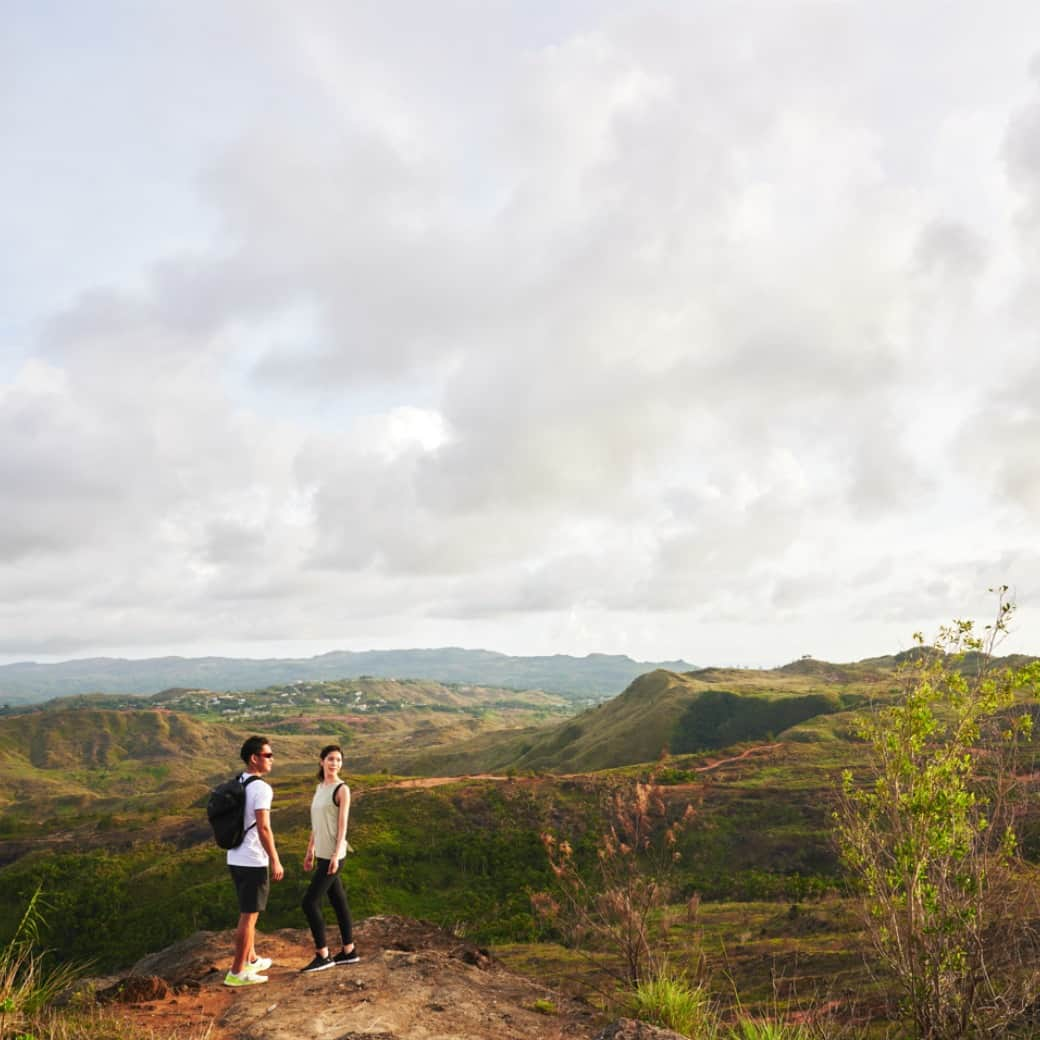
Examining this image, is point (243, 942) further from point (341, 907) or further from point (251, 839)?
point (251, 839)

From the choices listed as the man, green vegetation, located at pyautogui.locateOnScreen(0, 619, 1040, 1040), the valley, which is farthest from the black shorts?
the valley

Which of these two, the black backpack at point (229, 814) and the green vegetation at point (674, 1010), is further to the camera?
the black backpack at point (229, 814)

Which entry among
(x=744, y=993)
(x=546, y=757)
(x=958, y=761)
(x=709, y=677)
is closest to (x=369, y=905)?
(x=744, y=993)

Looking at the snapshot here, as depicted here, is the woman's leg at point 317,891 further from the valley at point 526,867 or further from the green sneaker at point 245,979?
the valley at point 526,867

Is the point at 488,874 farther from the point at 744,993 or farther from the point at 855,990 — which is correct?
the point at 855,990

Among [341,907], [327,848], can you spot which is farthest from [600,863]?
[327,848]

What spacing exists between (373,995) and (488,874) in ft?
81.7

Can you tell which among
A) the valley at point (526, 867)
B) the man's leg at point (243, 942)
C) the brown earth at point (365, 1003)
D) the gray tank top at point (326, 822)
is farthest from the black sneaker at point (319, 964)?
the valley at point (526, 867)

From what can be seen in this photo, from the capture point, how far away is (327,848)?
1047 cm

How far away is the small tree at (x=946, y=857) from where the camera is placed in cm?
859

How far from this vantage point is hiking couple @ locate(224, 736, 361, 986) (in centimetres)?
974

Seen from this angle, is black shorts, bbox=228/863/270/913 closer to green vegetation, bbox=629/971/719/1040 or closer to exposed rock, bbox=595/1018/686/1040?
exposed rock, bbox=595/1018/686/1040

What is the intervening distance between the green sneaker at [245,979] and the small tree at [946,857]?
8.73 m

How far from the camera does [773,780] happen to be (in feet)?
147
